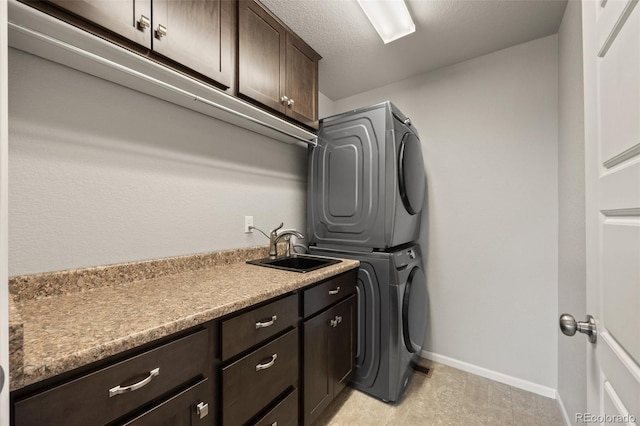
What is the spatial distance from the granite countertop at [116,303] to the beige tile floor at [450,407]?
0.99m

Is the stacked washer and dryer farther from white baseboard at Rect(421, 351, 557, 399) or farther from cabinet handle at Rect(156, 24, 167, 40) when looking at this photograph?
cabinet handle at Rect(156, 24, 167, 40)

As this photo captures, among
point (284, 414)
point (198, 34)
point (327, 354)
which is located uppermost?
point (198, 34)

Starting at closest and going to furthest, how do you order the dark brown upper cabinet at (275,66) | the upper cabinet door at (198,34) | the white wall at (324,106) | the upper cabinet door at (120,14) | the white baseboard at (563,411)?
the upper cabinet door at (120,14) → the upper cabinet door at (198,34) → the dark brown upper cabinet at (275,66) → the white baseboard at (563,411) → the white wall at (324,106)

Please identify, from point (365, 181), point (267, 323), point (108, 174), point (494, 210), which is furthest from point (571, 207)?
point (108, 174)

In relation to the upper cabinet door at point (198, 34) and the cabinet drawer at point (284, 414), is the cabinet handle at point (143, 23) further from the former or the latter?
the cabinet drawer at point (284, 414)

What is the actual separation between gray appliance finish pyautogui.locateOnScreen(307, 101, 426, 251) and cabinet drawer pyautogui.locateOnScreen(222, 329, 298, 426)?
91 cm

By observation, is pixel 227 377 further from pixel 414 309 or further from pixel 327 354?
pixel 414 309

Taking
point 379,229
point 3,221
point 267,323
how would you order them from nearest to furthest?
point 3,221 → point 267,323 → point 379,229

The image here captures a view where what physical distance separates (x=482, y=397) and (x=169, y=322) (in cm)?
225

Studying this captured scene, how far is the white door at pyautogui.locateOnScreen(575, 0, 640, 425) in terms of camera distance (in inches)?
20.7

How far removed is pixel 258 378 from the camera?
108cm

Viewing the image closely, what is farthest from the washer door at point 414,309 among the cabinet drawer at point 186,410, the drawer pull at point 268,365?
the cabinet drawer at point 186,410

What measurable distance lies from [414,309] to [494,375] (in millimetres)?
938

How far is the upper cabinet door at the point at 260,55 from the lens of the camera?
1425 mm
